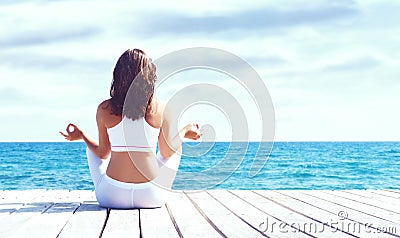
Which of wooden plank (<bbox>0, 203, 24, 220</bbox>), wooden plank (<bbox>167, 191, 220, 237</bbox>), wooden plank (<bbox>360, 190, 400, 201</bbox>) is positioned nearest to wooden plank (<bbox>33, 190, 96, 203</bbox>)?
wooden plank (<bbox>0, 203, 24, 220</bbox>)

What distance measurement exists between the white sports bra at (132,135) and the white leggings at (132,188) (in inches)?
7.8

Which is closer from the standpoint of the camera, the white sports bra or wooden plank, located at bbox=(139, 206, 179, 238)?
wooden plank, located at bbox=(139, 206, 179, 238)

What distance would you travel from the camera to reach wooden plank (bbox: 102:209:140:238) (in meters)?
3.06

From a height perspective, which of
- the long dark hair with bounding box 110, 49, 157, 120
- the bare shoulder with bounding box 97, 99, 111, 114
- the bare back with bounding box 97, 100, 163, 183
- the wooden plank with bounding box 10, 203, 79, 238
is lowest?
the wooden plank with bounding box 10, 203, 79, 238

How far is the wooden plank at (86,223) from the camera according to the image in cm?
307

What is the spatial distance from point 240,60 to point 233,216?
3.98 feet

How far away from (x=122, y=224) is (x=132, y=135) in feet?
2.52

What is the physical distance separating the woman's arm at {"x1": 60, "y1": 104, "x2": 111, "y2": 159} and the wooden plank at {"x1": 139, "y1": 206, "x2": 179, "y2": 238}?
540 mm

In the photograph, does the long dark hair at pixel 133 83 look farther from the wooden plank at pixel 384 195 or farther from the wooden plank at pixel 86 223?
the wooden plank at pixel 384 195

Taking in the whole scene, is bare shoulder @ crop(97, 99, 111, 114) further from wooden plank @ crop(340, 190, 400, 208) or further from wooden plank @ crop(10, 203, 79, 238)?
wooden plank @ crop(340, 190, 400, 208)

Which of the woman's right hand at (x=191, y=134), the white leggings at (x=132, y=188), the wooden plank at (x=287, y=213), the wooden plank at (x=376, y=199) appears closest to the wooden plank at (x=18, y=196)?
the white leggings at (x=132, y=188)

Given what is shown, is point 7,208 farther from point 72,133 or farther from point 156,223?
point 156,223

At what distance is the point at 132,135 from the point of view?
3.90 metres

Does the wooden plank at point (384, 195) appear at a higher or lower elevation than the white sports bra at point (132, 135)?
lower
